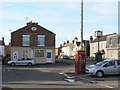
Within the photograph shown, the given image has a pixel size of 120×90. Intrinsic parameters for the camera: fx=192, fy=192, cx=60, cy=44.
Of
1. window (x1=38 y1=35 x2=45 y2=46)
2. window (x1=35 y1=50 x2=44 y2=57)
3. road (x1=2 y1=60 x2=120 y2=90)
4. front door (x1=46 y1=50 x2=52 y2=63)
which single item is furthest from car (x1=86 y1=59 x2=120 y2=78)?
window (x1=38 y1=35 x2=45 y2=46)

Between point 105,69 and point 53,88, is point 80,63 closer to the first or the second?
point 105,69

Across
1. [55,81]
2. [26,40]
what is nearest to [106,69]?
[55,81]

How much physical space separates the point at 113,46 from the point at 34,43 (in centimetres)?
1770

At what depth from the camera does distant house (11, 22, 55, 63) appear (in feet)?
119

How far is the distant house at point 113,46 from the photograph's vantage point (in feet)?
135

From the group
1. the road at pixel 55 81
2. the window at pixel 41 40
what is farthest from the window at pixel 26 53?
the road at pixel 55 81

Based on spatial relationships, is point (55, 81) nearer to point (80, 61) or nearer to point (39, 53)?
point (80, 61)

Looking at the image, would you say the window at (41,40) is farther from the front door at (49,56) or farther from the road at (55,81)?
the road at (55,81)

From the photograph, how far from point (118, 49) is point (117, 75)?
957 inches

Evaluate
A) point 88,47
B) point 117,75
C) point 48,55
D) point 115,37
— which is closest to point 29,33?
point 48,55

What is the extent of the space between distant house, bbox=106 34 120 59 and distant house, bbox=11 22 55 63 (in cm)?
1398

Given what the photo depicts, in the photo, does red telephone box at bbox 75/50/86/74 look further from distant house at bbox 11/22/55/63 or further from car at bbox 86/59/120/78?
distant house at bbox 11/22/55/63

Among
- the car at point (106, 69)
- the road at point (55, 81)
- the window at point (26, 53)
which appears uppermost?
the window at point (26, 53)

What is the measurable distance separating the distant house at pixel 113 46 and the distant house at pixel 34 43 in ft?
45.9
